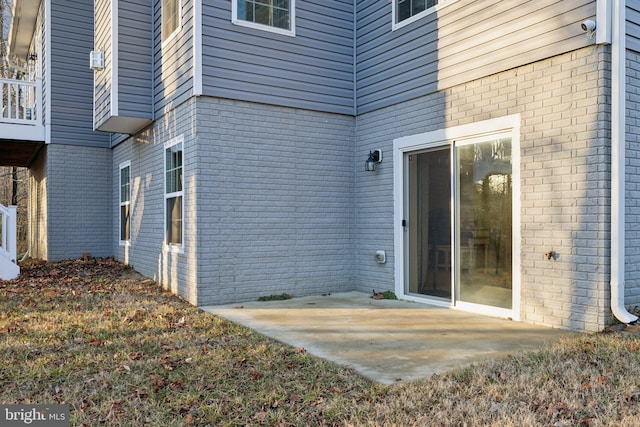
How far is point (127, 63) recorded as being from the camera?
27.3ft

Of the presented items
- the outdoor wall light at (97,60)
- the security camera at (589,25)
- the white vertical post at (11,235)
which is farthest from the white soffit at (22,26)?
the security camera at (589,25)

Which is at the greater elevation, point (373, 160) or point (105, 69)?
point (105, 69)

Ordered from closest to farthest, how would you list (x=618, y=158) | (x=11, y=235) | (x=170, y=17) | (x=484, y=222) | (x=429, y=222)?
1. (x=618, y=158)
2. (x=484, y=222)
3. (x=429, y=222)
4. (x=170, y=17)
5. (x=11, y=235)

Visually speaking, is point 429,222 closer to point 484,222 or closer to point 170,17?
point 484,222

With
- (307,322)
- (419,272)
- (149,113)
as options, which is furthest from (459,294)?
(149,113)

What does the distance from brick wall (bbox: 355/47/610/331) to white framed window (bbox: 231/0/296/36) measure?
2838mm

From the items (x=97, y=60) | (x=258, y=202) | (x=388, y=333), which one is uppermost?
(x=97, y=60)

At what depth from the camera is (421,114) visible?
6855 millimetres

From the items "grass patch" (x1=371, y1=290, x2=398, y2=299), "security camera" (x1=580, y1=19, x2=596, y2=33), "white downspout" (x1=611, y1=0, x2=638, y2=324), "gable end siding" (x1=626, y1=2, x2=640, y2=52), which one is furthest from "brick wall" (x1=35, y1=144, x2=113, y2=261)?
"gable end siding" (x1=626, y1=2, x2=640, y2=52)

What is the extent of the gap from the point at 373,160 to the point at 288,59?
1918 mm

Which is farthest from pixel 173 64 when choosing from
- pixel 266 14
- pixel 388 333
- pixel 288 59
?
pixel 388 333

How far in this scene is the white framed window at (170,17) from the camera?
745 cm

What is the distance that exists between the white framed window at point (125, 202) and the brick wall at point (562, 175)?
7038 mm

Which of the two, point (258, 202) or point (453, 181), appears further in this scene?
point (258, 202)
